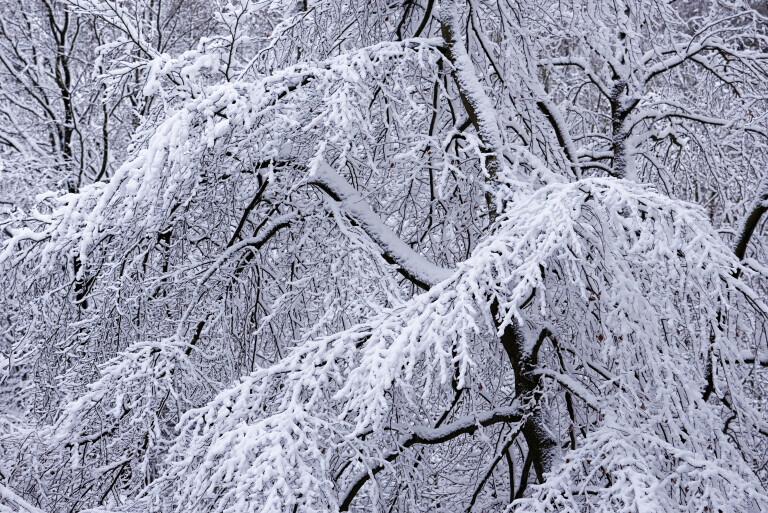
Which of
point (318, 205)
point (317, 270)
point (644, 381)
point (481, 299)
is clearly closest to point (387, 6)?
point (318, 205)

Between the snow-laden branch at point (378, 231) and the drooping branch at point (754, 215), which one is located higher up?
the snow-laden branch at point (378, 231)

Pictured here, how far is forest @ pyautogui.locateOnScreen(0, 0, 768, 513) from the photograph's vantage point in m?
2.96

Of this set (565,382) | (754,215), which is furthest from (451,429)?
(754,215)

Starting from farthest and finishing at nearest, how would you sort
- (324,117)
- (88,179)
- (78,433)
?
(88,179)
(78,433)
(324,117)

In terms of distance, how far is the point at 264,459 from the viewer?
284 centimetres

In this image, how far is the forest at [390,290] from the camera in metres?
2.96

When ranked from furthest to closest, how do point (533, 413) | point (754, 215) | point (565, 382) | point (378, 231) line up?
point (754, 215), point (378, 231), point (533, 413), point (565, 382)

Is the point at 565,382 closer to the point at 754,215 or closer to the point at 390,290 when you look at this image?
the point at 390,290

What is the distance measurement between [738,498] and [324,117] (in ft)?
8.20

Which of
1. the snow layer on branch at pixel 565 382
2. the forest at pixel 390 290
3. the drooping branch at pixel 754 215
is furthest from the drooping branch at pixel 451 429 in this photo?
the drooping branch at pixel 754 215

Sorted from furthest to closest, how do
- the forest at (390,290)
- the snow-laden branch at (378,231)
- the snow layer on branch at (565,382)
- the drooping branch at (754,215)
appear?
the drooping branch at (754,215) < the snow-laden branch at (378,231) < the forest at (390,290) < the snow layer on branch at (565,382)

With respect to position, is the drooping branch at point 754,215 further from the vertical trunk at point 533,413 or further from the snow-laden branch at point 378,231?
the snow-laden branch at point 378,231

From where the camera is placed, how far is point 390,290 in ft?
13.3

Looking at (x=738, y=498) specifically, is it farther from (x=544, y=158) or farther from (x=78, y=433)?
(x=78, y=433)
